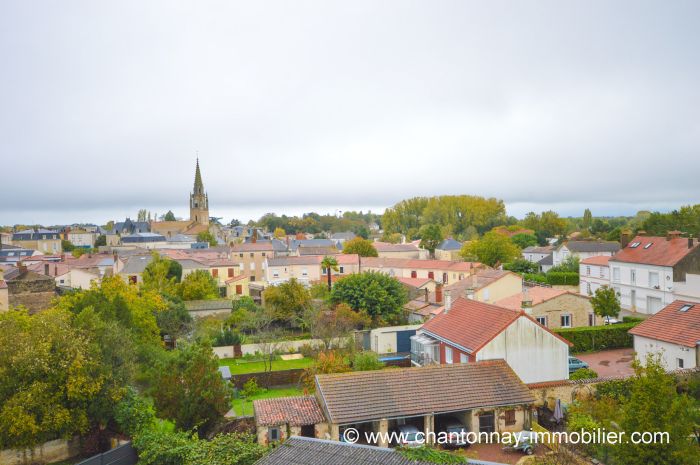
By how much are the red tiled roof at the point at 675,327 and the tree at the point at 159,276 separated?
120 ft

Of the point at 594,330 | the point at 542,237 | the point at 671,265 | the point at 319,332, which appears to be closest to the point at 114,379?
the point at 319,332

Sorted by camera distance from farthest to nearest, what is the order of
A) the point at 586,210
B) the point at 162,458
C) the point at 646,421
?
the point at 586,210, the point at 162,458, the point at 646,421

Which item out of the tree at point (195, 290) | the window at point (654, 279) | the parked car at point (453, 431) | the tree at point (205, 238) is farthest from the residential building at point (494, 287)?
the tree at point (205, 238)

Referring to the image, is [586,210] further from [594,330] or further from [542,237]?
[594,330]

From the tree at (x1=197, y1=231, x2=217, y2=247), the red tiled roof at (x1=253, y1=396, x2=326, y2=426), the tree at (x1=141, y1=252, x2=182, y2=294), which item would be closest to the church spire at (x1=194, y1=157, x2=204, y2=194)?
the tree at (x1=197, y1=231, x2=217, y2=247)

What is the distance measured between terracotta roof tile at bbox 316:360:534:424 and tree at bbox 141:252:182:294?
30014mm

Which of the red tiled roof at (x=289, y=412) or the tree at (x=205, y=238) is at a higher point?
the tree at (x=205, y=238)

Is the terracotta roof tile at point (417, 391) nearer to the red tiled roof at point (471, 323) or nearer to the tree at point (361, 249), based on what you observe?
the red tiled roof at point (471, 323)

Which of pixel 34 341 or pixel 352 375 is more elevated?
pixel 34 341

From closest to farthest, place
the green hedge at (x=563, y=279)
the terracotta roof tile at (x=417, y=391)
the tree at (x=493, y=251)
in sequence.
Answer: the terracotta roof tile at (x=417, y=391)
the green hedge at (x=563, y=279)
the tree at (x=493, y=251)

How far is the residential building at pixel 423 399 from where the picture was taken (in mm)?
19484

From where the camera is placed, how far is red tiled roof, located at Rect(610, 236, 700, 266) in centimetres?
3803

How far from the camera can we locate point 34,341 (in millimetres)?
20875

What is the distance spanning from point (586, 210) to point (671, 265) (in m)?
104
